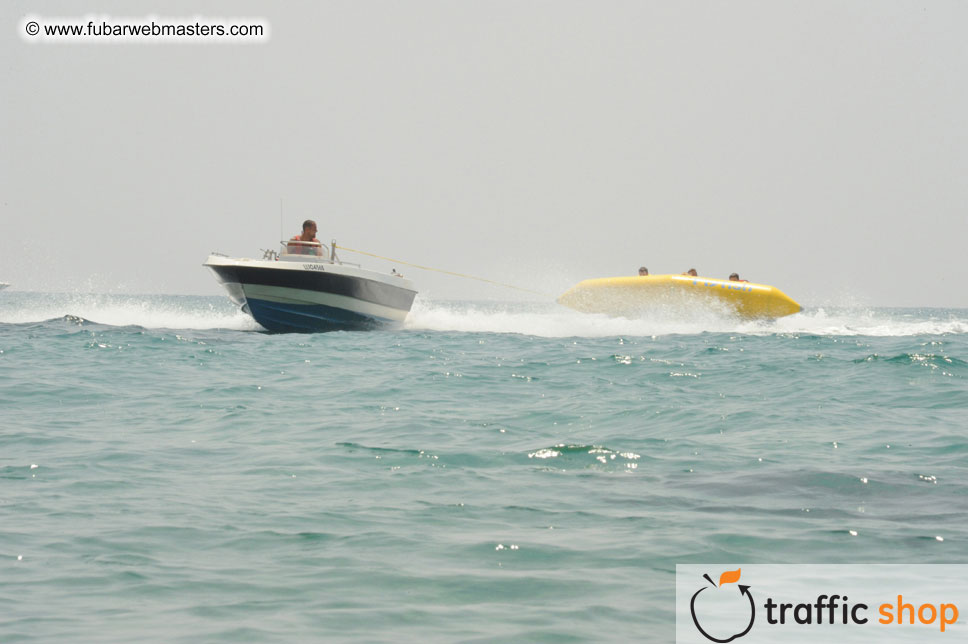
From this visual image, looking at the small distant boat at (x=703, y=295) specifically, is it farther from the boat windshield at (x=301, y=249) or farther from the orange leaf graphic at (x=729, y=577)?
the orange leaf graphic at (x=729, y=577)

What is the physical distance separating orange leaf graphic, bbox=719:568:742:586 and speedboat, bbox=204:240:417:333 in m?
15.5

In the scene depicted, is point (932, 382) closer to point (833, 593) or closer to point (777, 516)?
point (777, 516)

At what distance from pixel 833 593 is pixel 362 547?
86.7 inches

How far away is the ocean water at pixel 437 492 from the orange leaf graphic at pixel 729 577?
0.22 m

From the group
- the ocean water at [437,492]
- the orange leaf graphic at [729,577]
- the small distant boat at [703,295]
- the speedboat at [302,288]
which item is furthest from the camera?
the small distant boat at [703,295]

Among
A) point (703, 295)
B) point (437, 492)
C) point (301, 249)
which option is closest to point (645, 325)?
point (703, 295)

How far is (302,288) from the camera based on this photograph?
1911cm

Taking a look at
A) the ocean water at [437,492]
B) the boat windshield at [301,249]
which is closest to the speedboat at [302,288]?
the boat windshield at [301,249]

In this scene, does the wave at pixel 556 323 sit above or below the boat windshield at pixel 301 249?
below

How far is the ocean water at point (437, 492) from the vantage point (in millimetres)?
3754

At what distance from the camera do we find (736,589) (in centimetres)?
401

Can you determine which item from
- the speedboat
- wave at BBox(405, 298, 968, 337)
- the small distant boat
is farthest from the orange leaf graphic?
the small distant boat

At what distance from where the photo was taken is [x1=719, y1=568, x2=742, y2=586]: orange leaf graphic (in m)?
4.09

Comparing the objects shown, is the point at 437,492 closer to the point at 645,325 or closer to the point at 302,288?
the point at 302,288
